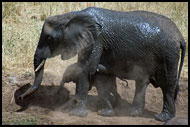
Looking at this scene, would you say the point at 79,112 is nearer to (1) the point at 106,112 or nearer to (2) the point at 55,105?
(1) the point at 106,112

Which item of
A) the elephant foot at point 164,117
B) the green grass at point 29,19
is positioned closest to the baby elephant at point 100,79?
the elephant foot at point 164,117

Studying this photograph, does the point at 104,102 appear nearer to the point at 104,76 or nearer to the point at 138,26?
the point at 104,76

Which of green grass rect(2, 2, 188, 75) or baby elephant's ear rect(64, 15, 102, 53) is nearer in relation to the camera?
baby elephant's ear rect(64, 15, 102, 53)

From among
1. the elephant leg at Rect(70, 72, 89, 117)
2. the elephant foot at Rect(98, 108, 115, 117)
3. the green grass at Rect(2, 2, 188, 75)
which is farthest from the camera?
the green grass at Rect(2, 2, 188, 75)

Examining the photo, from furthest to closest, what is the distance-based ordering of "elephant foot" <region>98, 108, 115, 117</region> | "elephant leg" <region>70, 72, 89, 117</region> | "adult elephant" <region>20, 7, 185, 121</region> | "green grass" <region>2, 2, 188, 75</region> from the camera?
"green grass" <region>2, 2, 188, 75</region> → "elephant foot" <region>98, 108, 115, 117</region> → "elephant leg" <region>70, 72, 89, 117</region> → "adult elephant" <region>20, 7, 185, 121</region>

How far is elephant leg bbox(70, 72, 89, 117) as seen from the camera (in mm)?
5625

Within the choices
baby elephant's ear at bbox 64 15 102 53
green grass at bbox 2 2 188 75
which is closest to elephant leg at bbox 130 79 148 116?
baby elephant's ear at bbox 64 15 102 53

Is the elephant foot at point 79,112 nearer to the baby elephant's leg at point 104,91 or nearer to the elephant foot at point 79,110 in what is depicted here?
the elephant foot at point 79,110

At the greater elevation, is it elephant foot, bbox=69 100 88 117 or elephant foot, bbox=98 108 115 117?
elephant foot, bbox=69 100 88 117

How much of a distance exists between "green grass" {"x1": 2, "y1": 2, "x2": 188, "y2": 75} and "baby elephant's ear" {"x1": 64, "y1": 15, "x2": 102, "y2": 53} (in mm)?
1684

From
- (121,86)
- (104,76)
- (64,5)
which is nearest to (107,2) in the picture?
(64,5)

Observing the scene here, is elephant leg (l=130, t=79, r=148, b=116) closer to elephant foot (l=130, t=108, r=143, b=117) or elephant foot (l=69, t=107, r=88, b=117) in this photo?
elephant foot (l=130, t=108, r=143, b=117)

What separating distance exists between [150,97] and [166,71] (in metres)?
1.28

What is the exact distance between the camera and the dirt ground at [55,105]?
550cm
